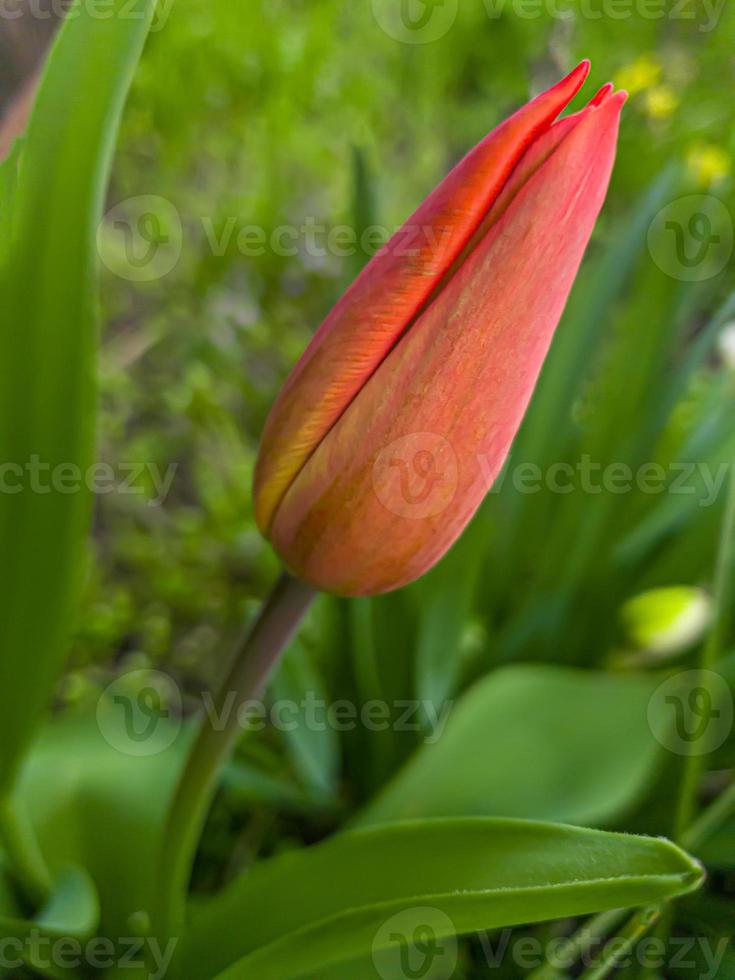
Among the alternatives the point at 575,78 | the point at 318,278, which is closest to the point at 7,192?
the point at 575,78

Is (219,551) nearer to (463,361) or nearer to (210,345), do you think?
(210,345)

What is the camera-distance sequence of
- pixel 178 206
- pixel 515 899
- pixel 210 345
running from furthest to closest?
pixel 178 206
pixel 210 345
pixel 515 899

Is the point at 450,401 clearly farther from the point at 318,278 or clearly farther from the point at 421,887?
the point at 318,278

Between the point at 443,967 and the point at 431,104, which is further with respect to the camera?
the point at 431,104

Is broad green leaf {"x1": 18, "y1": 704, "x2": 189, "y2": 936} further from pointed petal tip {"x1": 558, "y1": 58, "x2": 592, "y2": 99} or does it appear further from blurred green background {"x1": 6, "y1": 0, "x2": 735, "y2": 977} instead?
pointed petal tip {"x1": 558, "y1": 58, "x2": 592, "y2": 99}

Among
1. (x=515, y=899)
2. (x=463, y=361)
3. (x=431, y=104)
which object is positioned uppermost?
(x=431, y=104)

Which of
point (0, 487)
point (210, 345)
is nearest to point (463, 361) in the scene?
point (0, 487)

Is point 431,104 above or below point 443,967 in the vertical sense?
above
